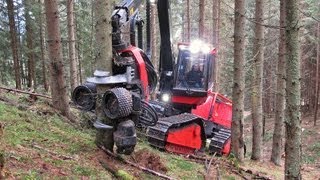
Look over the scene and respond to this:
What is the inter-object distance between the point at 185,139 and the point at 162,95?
2.73 m

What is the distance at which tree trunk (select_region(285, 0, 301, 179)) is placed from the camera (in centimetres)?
603

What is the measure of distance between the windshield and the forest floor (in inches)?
98.7

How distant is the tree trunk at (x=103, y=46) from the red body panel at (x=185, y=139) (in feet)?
10.2

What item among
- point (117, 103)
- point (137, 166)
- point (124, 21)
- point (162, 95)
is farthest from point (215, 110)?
point (117, 103)

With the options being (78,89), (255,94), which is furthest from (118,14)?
(255,94)

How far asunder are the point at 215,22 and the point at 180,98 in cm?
1539

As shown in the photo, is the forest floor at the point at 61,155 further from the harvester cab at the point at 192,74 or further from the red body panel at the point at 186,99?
the harvester cab at the point at 192,74

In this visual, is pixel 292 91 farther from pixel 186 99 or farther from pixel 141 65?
pixel 186 99

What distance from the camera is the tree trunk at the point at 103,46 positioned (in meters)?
7.10

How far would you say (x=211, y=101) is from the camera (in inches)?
Answer: 546

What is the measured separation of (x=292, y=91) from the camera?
20.1 ft

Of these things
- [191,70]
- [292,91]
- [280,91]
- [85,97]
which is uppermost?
[292,91]

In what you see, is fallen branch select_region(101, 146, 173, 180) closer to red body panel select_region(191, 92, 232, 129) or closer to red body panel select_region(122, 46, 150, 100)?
red body panel select_region(122, 46, 150, 100)

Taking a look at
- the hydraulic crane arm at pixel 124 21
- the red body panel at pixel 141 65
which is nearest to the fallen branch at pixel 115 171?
the red body panel at pixel 141 65
